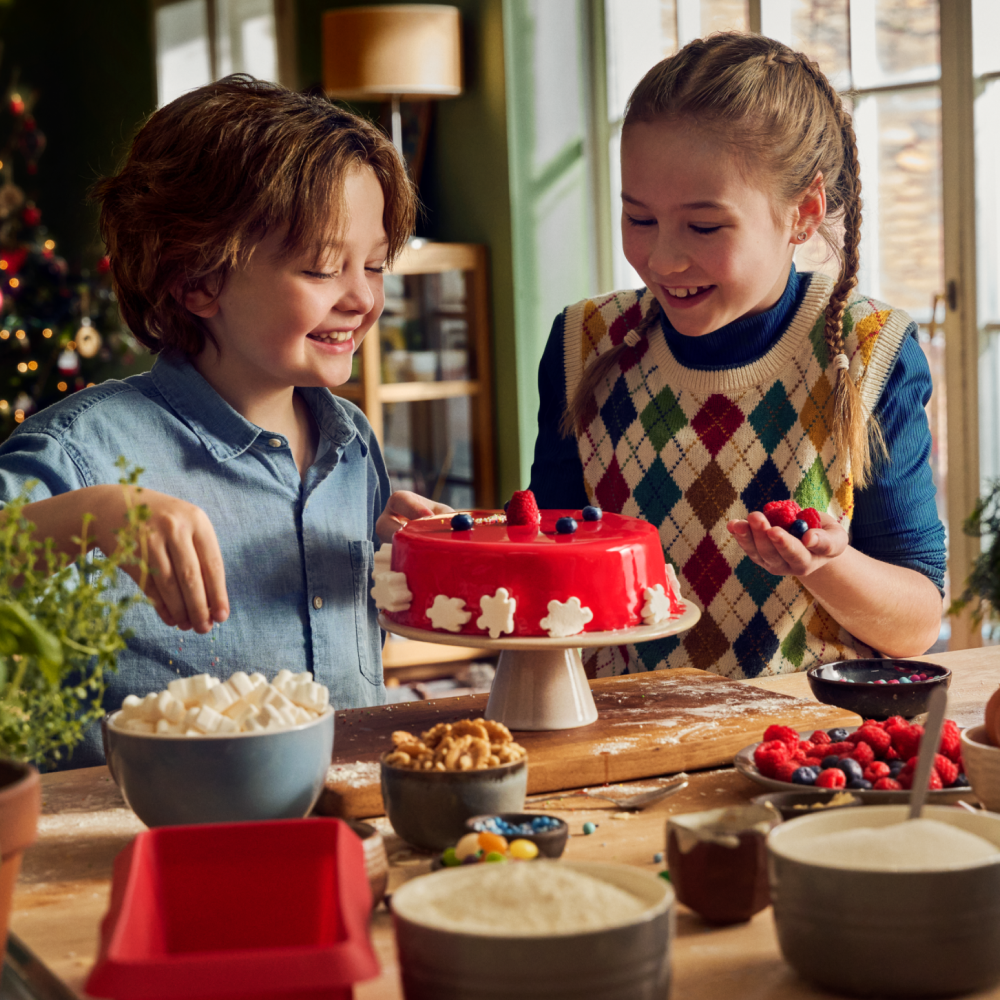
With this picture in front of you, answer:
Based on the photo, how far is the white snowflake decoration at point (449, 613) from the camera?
52.6 inches

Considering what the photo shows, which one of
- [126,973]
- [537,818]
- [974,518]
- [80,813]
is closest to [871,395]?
[974,518]

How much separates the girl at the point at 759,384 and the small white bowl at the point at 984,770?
0.53m

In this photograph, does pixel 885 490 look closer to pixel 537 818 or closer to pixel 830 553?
pixel 830 553

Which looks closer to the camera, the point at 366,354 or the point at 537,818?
the point at 537,818

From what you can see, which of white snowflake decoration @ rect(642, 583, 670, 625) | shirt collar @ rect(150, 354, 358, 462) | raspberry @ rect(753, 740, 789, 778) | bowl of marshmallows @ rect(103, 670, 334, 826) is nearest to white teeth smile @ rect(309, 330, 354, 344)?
shirt collar @ rect(150, 354, 358, 462)

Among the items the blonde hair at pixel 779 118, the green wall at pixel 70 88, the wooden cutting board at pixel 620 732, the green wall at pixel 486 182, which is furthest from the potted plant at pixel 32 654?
the green wall at pixel 70 88

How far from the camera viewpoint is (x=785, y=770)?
1.12m

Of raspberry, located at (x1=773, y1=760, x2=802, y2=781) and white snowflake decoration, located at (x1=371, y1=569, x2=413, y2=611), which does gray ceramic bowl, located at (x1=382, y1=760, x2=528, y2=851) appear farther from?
white snowflake decoration, located at (x1=371, y1=569, x2=413, y2=611)

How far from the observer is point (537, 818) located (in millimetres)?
961

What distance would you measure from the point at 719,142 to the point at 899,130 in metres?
1.89

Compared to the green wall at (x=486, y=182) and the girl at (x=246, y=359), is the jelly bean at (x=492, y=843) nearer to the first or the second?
the girl at (x=246, y=359)

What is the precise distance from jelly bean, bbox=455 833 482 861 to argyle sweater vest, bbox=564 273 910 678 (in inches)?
36.2

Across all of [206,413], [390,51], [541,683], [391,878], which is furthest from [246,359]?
[390,51]

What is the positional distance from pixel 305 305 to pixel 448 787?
715mm
